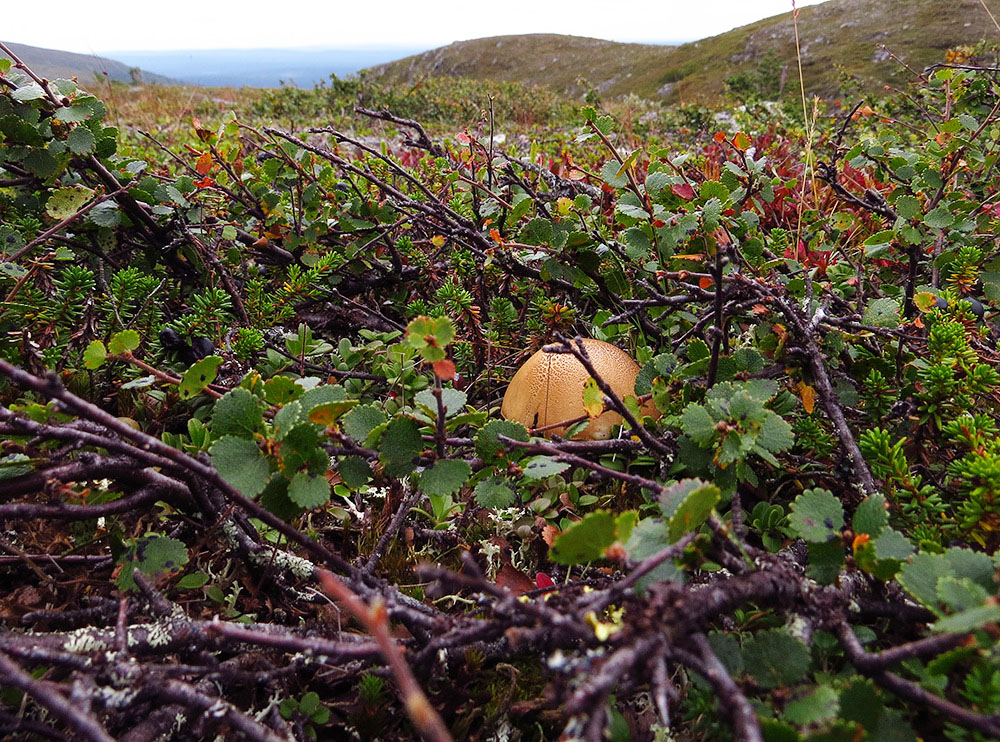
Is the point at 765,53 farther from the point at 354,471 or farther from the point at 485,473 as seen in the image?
the point at 354,471

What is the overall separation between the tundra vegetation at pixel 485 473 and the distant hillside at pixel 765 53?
23.5 meters

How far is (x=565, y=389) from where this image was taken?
1.88m

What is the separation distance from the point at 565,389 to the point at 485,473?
0.55m

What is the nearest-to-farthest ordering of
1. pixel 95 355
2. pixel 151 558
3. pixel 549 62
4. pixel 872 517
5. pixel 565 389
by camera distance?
1. pixel 872 517
2. pixel 151 558
3. pixel 95 355
4. pixel 565 389
5. pixel 549 62

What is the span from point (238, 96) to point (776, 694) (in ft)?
56.9

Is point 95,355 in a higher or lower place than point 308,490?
higher

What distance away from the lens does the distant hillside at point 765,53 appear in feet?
105

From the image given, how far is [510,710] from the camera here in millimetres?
1223

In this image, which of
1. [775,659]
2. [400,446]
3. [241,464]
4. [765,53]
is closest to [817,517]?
[775,659]

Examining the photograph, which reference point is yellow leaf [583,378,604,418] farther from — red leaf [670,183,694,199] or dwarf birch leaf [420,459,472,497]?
red leaf [670,183,694,199]

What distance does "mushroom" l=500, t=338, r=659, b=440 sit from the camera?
72.7 inches

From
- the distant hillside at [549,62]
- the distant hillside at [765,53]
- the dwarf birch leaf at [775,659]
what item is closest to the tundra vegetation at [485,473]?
the dwarf birch leaf at [775,659]

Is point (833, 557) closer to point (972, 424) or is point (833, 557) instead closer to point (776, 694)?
point (776, 694)

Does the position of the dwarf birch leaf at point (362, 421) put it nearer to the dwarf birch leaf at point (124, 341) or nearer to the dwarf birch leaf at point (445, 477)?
the dwarf birch leaf at point (445, 477)
